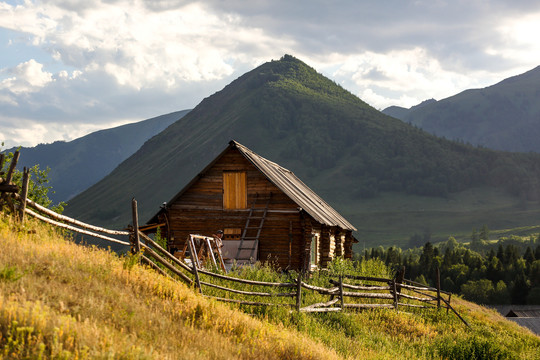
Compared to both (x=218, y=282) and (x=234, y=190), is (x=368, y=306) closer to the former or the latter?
(x=218, y=282)

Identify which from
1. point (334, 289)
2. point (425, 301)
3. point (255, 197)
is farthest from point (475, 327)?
point (255, 197)

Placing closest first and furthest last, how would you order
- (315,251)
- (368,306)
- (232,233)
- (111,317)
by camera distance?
(111,317), (368,306), (232,233), (315,251)

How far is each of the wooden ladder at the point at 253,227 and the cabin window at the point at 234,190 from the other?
66 centimetres

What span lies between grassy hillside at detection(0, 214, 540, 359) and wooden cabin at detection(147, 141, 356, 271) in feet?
46.5

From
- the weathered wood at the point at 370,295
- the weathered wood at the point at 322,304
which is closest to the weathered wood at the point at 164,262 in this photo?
the weathered wood at the point at 322,304

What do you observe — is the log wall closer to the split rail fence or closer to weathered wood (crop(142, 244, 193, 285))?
the split rail fence

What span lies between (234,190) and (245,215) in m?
1.51

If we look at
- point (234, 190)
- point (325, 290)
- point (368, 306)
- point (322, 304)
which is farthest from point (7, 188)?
point (234, 190)

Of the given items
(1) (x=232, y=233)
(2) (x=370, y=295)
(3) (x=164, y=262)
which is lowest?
(2) (x=370, y=295)

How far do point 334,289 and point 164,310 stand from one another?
35.2ft

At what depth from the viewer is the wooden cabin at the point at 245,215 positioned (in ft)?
102

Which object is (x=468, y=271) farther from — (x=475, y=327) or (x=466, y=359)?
(x=466, y=359)

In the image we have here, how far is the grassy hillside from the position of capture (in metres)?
9.05

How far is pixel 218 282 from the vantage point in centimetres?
1848
